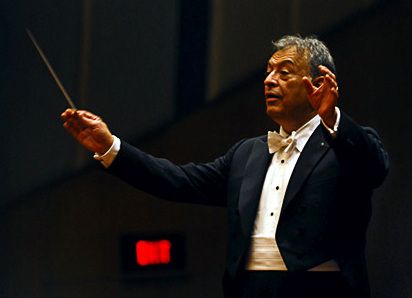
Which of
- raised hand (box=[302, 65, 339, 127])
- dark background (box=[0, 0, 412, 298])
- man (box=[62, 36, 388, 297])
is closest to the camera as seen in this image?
raised hand (box=[302, 65, 339, 127])

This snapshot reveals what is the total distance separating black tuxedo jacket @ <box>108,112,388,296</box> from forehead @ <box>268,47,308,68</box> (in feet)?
0.55

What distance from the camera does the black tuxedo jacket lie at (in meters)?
1.89

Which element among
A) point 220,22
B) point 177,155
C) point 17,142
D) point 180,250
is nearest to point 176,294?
point 180,250

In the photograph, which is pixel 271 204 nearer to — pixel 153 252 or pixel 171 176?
pixel 171 176

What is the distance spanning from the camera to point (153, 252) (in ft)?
9.89

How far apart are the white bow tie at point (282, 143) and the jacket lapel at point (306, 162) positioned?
40 millimetres

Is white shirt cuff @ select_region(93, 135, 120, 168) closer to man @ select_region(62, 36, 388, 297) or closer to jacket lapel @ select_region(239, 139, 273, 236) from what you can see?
man @ select_region(62, 36, 388, 297)

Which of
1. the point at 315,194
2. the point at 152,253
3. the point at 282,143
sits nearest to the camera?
the point at 315,194

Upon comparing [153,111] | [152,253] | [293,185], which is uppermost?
[153,111]

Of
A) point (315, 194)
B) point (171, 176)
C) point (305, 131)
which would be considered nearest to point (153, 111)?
point (171, 176)

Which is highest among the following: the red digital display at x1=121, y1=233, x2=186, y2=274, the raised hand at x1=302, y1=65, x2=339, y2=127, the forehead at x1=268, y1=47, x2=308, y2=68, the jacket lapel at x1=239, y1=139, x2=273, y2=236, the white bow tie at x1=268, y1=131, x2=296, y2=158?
the forehead at x1=268, y1=47, x2=308, y2=68

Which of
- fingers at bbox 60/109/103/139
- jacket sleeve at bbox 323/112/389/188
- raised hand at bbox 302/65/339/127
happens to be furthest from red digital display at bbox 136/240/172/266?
raised hand at bbox 302/65/339/127

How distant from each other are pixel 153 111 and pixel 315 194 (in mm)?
1145

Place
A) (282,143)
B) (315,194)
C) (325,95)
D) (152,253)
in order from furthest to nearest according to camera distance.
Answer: (152,253)
(282,143)
(315,194)
(325,95)
